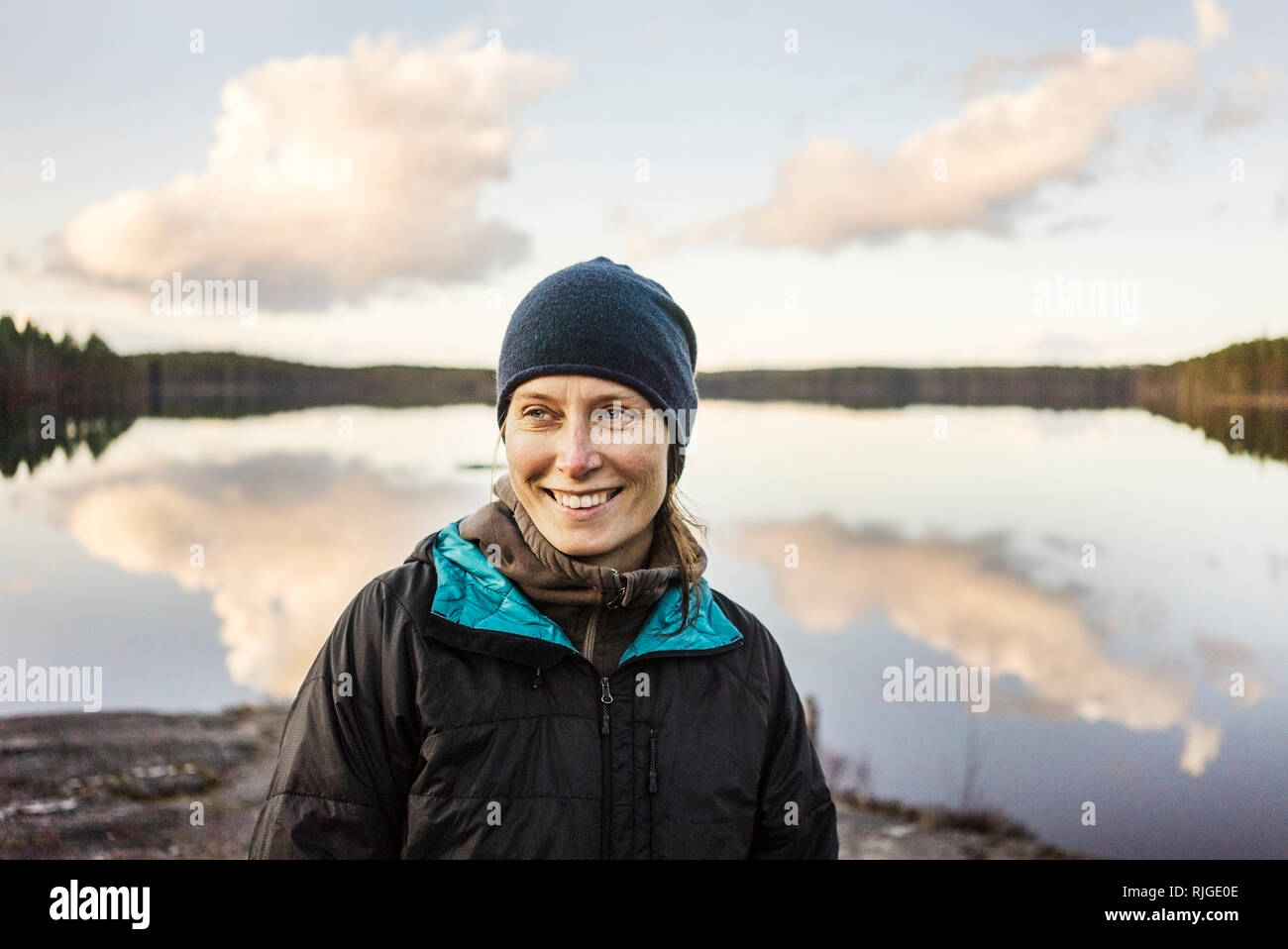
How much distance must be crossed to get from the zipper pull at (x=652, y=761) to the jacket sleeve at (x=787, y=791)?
0.35 m

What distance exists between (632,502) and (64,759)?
14.1 meters

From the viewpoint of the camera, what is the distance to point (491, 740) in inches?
74.1

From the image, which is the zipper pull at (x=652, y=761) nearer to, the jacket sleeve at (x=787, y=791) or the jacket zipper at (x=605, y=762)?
the jacket zipper at (x=605, y=762)

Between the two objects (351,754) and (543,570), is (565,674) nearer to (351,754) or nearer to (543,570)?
(543,570)

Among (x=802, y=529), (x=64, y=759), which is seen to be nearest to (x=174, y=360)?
(x=802, y=529)

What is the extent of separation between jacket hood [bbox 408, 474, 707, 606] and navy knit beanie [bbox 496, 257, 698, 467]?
0.24 meters

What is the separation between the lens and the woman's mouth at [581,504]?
80.1 inches

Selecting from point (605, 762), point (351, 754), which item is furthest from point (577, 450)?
point (351, 754)

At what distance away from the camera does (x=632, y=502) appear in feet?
6.86

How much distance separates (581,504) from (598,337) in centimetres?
38

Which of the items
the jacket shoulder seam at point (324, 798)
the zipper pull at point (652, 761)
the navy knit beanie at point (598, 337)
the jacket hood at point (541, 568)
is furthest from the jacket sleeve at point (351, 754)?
the navy knit beanie at point (598, 337)

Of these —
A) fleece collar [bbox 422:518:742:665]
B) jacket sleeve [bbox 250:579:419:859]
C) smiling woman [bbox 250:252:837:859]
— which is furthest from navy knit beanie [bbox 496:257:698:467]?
jacket sleeve [bbox 250:579:419:859]

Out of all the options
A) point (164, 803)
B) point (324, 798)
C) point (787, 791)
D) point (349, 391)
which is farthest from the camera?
point (349, 391)
